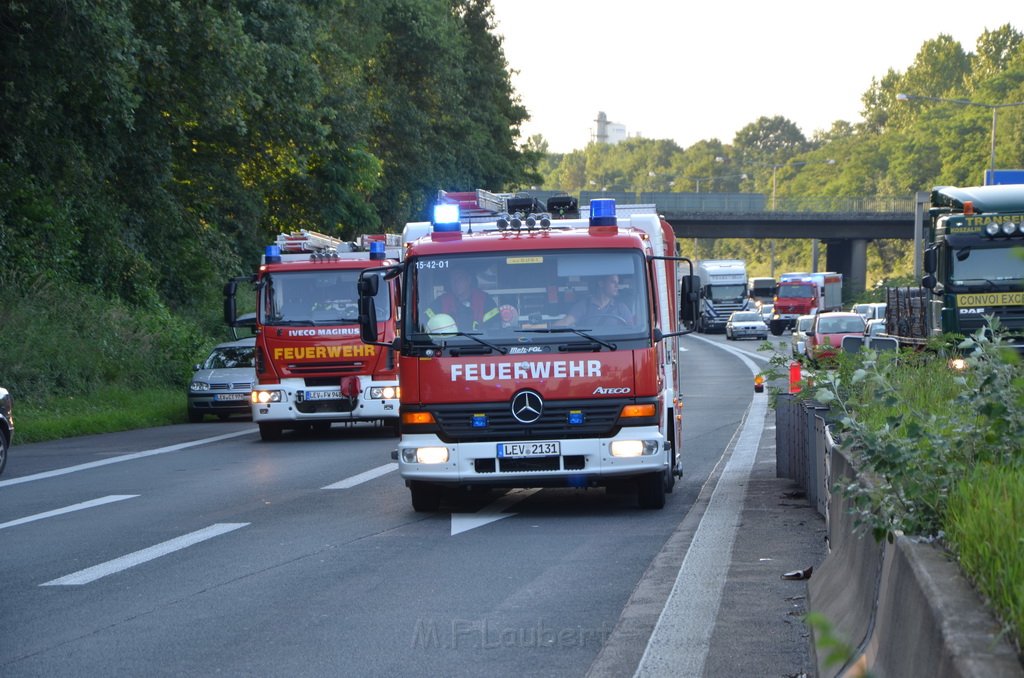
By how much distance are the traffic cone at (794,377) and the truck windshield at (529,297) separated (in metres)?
2.01

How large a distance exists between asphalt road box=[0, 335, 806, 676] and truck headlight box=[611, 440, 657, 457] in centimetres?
54

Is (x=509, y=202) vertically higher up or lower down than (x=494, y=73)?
lower down

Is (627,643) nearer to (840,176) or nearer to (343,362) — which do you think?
(343,362)

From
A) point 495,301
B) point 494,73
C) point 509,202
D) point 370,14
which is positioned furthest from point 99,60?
point 494,73

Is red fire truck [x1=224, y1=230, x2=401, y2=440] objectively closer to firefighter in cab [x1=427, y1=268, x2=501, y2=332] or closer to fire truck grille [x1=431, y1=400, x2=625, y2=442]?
firefighter in cab [x1=427, y1=268, x2=501, y2=332]

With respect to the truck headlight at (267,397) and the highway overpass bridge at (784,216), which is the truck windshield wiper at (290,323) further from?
the highway overpass bridge at (784,216)

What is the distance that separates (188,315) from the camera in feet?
131

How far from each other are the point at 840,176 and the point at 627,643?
162m

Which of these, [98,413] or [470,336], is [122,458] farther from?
[470,336]

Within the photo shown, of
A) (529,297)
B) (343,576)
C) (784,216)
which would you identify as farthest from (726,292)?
(343,576)

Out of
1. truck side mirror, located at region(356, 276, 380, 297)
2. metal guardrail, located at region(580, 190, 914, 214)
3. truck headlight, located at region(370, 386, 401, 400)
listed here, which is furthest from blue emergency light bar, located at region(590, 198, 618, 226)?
metal guardrail, located at region(580, 190, 914, 214)

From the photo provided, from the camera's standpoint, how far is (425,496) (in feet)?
41.6

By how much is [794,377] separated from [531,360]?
10.8 feet

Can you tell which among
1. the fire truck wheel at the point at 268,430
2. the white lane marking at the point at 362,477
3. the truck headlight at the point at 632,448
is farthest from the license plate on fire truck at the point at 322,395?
the truck headlight at the point at 632,448
